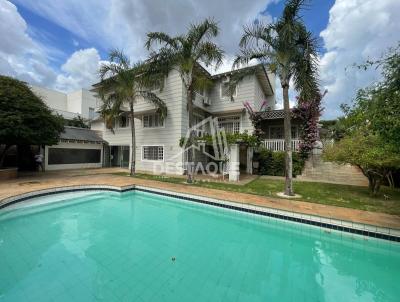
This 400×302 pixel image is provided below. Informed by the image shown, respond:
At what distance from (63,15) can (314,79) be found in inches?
546

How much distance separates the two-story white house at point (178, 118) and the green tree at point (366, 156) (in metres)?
8.06

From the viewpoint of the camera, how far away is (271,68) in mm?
9664

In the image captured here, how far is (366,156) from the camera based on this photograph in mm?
8258

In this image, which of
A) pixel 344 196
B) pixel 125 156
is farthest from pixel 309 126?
pixel 125 156

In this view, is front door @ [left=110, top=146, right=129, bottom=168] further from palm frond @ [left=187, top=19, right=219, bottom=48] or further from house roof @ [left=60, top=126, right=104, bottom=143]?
palm frond @ [left=187, top=19, right=219, bottom=48]

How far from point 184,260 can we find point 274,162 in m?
13.1

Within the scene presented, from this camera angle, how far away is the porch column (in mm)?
13805

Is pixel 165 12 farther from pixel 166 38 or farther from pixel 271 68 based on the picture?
pixel 271 68

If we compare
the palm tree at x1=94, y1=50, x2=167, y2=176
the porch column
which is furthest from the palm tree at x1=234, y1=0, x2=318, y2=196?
the palm tree at x1=94, y1=50, x2=167, y2=176

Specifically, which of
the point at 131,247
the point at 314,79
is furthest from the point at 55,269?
the point at 314,79

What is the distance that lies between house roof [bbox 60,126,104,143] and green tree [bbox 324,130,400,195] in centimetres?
2121

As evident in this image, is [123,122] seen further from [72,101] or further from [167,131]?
[72,101]

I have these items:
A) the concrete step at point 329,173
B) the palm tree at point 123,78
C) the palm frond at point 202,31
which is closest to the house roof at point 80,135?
the palm tree at point 123,78
